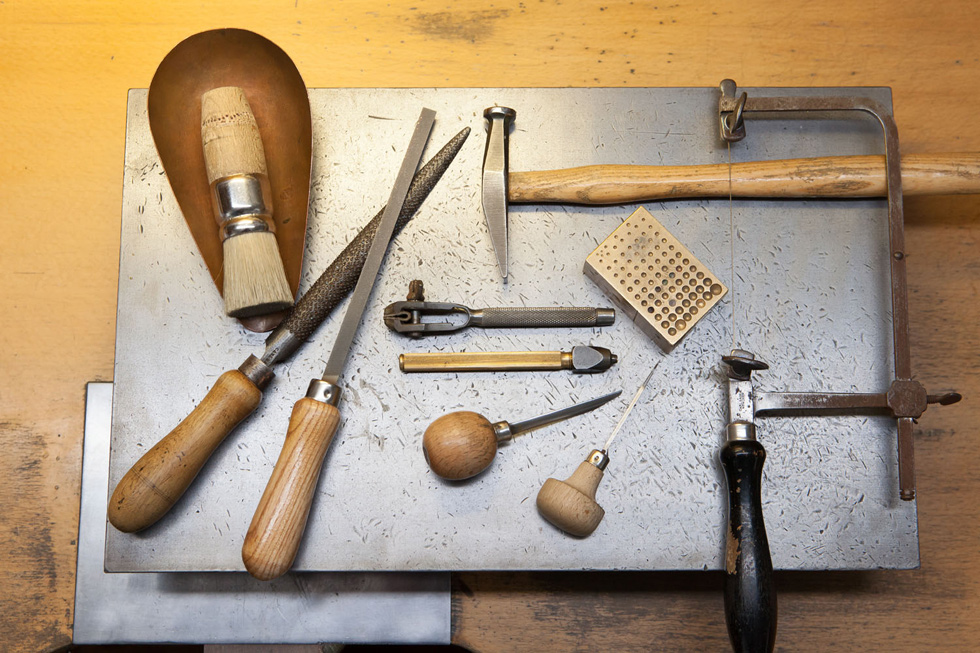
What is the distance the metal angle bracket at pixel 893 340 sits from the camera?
79cm

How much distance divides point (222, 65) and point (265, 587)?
0.65 m

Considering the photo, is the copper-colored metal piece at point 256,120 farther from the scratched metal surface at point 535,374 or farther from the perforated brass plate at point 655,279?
the perforated brass plate at point 655,279

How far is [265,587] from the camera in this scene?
85 cm

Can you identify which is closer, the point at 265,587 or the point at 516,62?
the point at 265,587

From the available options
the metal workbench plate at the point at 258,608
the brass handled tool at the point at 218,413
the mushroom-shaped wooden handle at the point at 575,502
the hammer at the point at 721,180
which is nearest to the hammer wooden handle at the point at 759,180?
the hammer at the point at 721,180

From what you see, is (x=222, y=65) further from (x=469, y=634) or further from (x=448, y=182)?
(x=469, y=634)

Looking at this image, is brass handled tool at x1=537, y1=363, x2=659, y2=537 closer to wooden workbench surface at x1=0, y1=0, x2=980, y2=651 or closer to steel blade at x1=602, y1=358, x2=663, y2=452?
steel blade at x1=602, y1=358, x2=663, y2=452

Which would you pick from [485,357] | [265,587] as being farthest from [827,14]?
[265,587]

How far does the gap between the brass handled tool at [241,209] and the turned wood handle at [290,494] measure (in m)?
0.13

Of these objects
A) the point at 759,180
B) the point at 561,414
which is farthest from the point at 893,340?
the point at 561,414

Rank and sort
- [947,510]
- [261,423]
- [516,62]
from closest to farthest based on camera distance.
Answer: [261,423]
[947,510]
[516,62]

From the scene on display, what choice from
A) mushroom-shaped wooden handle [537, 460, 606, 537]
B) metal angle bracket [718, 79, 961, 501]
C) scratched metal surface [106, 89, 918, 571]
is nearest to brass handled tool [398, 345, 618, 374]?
scratched metal surface [106, 89, 918, 571]

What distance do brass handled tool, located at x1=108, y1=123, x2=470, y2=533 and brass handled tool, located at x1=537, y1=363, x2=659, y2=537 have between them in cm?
34

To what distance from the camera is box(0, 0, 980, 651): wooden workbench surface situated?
0.90 meters
